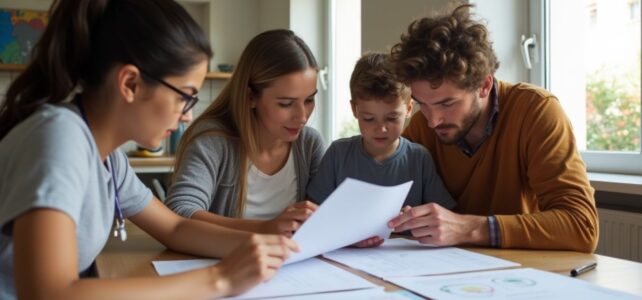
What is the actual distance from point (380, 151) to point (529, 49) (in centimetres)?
104

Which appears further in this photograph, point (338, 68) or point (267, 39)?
point (338, 68)

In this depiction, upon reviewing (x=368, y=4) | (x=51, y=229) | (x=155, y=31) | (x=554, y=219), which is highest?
(x=368, y=4)

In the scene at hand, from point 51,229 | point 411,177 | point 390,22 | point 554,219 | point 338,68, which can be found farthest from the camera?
point 338,68

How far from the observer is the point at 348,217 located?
1.18m

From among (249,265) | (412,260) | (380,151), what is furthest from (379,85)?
(249,265)

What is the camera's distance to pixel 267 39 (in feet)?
5.56

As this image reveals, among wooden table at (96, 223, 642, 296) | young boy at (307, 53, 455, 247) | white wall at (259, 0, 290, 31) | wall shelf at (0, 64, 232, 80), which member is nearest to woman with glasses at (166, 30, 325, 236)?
young boy at (307, 53, 455, 247)

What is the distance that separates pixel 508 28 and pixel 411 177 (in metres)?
1.06

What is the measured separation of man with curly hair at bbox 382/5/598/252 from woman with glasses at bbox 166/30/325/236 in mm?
286

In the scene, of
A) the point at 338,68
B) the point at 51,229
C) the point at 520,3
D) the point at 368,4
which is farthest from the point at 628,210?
the point at 338,68

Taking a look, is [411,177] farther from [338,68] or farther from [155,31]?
[338,68]

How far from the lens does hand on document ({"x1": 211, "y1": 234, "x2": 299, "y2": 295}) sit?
3.12 feet

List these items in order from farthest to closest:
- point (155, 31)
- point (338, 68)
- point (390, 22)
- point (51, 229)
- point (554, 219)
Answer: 1. point (338, 68)
2. point (390, 22)
3. point (554, 219)
4. point (155, 31)
5. point (51, 229)

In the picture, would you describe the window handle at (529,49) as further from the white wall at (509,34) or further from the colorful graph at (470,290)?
the colorful graph at (470,290)
